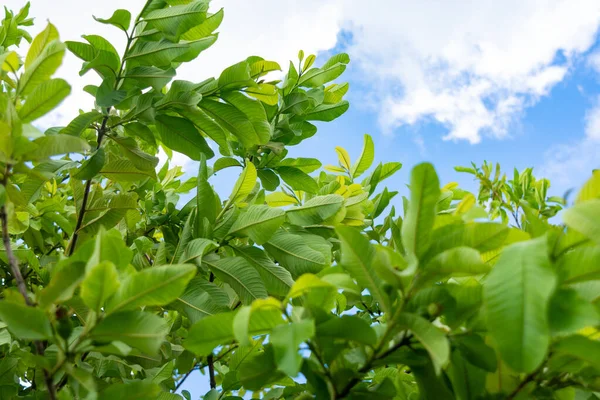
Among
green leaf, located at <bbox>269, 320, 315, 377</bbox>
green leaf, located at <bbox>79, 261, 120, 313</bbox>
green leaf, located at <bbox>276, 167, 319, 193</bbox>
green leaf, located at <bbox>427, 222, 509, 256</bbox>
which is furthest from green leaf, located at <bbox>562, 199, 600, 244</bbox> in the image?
green leaf, located at <bbox>276, 167, 319, 193</bbox>

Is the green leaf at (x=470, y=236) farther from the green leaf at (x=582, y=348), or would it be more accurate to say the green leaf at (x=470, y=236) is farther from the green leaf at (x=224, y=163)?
the green leaf at (x=224, y=163)

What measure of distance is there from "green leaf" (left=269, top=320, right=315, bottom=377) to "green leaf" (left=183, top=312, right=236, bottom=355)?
104 millimetres

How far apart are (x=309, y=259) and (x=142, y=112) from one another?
2.17 feet

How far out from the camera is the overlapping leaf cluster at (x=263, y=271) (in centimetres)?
73

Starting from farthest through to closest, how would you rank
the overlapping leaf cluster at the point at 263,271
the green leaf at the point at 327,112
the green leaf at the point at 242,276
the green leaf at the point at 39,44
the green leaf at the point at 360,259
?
1. the green leaf at the point at 327,112
2. the green leaf at the point at 242,276
3. the green leaf at the point at 39,44
4. the green leaf at the point at 360,259
5. the overlapping leaf cluster at the point at 263,271

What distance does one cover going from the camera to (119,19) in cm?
152

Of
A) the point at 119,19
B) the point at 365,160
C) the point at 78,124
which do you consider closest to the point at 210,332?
the point at 78,124

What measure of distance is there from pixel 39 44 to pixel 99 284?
0.74 metres

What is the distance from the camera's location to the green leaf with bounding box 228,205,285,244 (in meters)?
1.35

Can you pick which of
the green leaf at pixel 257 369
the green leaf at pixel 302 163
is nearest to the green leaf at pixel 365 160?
the green leaf at pixel 302 163

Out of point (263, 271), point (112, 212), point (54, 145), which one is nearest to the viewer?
point (54, 145)

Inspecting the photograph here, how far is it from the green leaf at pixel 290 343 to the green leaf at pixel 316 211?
845 mm

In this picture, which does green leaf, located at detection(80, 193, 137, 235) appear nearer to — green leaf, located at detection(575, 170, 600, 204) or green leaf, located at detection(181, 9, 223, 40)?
green leaf, located at detection(181, 9, 223, 40)

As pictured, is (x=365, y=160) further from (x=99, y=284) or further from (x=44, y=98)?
(x=99, y=284)
